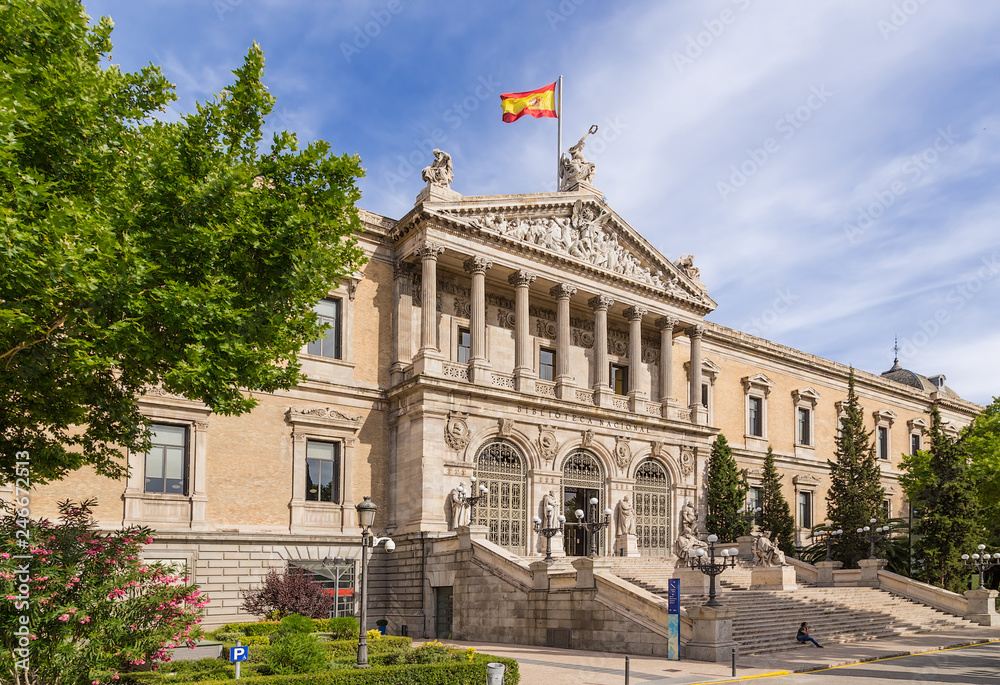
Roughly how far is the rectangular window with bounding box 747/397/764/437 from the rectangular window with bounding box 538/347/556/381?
15.3 m

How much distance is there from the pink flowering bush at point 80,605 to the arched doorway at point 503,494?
1874cm

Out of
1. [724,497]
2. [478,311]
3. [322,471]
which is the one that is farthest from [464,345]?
[724,497]

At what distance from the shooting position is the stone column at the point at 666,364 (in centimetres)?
3756

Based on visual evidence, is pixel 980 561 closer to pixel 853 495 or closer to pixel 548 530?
pixel 853 495

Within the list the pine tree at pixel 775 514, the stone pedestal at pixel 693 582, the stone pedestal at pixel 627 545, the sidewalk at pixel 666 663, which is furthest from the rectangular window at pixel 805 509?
the stone pedestal at pixel 693 582

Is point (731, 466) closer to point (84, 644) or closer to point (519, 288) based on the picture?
point (519, 288)

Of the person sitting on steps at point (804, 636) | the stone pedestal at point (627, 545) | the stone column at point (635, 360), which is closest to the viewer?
the person sitting on steps at point (804, 636)

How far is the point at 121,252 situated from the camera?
44.6 feet

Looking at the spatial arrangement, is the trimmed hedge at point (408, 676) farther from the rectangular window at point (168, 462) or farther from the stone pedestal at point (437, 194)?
the stone pedestal at point (437, 194)

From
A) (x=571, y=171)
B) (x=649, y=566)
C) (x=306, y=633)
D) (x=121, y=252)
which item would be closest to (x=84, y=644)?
(x=306, y=633)

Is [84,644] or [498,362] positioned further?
[498,362]

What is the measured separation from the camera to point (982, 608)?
105 ft

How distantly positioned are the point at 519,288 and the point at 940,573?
21.7 meters

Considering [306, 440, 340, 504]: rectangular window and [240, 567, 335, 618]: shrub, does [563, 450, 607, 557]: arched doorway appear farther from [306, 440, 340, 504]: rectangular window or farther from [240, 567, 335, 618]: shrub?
[240, 567, 335, 618]: shrub
